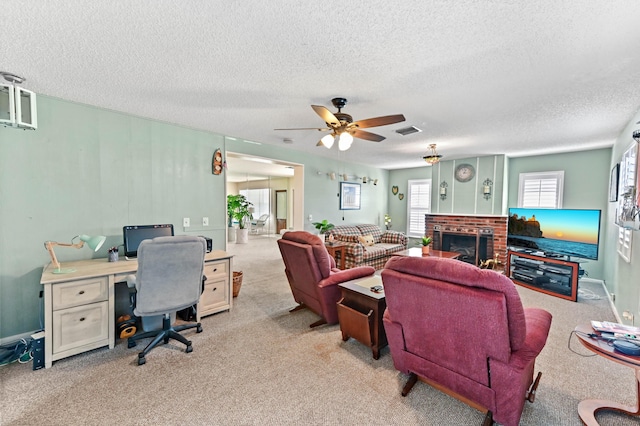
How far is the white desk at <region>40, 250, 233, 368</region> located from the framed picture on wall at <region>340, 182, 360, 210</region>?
454cm

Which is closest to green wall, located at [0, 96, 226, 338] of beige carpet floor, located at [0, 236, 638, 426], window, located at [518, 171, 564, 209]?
beige carpet floor, located at [0, 236, 638, 426]

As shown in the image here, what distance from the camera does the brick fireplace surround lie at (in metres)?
5.49

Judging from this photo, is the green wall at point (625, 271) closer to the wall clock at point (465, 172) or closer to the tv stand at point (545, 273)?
the tv stand at point (545, 273)

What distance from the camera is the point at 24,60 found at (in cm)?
200

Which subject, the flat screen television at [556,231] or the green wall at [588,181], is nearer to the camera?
the flat screen television at [556,231]

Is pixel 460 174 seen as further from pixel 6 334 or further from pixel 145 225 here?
pixel 6 334

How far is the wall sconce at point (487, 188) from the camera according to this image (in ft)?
18.6

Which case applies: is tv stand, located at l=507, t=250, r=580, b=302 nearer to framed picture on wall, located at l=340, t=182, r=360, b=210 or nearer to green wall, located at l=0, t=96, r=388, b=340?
framed picture on wall, located at l=340, t=182, r=360, b=210

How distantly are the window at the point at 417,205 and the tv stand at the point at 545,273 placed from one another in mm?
2755

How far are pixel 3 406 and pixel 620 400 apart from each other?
170 inches

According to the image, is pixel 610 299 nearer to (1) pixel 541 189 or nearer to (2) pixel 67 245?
(1) pixel 541 189

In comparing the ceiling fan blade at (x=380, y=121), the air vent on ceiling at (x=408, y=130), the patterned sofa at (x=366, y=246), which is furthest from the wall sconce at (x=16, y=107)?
the patterned sofa at (x=366, y=246)

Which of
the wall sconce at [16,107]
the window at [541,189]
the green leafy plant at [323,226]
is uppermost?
the wall sconce at [16,107]

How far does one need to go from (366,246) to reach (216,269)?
3.50 m
